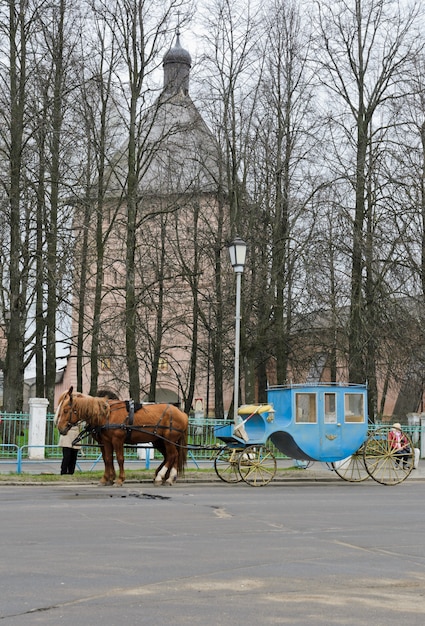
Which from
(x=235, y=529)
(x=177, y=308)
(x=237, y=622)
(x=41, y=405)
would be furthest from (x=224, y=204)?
(x=237, y=622)

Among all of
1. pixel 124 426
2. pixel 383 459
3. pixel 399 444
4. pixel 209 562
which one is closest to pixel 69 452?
pixel 124 426

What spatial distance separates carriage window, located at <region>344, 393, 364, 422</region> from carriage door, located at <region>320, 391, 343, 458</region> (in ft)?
1.29

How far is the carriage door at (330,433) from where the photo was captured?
21516 mm

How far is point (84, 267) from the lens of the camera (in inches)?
1375

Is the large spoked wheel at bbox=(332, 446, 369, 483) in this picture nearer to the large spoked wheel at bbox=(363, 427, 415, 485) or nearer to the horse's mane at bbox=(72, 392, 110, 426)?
the large spoked wheel at bbox=(363, 427, 415, 485)

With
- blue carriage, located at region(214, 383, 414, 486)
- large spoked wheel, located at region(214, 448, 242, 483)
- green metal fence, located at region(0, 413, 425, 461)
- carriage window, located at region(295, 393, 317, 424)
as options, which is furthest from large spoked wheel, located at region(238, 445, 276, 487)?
green metal fence, located at region(0, 413, 425, 461)

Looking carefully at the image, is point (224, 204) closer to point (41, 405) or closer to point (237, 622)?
point (41, 405)

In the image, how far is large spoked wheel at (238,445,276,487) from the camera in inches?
827

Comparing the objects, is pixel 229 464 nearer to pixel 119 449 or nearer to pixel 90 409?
pixel 119 449

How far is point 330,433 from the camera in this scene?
850 inches

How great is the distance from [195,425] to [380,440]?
6.11 metres

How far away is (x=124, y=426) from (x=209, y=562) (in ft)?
33.1

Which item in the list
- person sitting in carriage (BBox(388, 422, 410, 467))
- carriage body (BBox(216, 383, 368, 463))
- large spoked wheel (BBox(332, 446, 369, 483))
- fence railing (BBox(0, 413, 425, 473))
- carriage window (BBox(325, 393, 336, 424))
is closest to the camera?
carriage body (BBox(216, 383, 368, 463))

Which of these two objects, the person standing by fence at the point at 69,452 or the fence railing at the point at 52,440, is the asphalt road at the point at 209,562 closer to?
the person standing by fence at the point at 69,452
